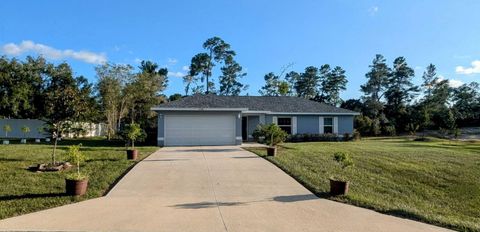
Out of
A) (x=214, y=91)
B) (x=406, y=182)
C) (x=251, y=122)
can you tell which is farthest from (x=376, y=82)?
(x=406, y=182)

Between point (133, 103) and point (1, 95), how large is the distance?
11189 mm

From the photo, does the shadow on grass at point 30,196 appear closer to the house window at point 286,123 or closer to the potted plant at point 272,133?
the potted plant at point 272,133

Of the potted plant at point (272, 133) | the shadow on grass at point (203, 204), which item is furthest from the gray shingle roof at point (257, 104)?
the shadow on grass at point (203, 204)

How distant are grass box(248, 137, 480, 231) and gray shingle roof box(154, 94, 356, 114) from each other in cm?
845

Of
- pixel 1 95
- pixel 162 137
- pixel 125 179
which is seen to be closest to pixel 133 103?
pixel 1 95

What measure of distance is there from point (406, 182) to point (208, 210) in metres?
7.79

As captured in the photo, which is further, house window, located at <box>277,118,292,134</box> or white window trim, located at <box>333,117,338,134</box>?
white window trim, located at <box>333,117,338,134</box>

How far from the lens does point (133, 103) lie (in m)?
35.1

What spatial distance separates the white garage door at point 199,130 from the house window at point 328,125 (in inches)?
333

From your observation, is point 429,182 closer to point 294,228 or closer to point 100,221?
point 294,228

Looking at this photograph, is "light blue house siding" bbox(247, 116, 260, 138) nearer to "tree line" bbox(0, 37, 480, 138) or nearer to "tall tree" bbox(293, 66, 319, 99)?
"tree line" bbox(0, 37, 480, 138)

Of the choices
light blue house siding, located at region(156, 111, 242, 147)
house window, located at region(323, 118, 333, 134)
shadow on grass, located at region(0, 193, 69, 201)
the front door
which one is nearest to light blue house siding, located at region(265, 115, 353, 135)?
house window, located at region(323, 118, 333, 134)

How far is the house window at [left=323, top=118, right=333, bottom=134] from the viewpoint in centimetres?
2638

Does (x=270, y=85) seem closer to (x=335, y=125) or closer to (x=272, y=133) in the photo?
(x=335, y=125)
